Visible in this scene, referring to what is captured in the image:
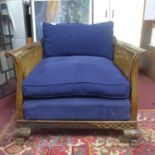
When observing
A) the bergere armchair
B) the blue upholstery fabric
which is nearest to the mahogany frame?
the bergere armchair

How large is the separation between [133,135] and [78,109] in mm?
364

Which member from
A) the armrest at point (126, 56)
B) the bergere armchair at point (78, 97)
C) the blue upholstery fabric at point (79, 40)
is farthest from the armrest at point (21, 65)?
the armrest at point (126, 56)

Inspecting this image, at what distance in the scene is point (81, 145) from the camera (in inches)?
49.0

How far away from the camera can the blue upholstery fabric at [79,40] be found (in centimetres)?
169

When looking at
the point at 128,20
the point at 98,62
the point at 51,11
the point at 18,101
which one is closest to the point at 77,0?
the point at 51,11

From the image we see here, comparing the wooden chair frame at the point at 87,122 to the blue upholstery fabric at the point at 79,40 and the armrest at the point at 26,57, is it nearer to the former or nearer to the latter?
the armrest at the point at 26,57

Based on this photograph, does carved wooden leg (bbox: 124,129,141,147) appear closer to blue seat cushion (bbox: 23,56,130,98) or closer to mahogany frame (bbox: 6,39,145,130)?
mahogany frame (bbox: 6,39,145,130)

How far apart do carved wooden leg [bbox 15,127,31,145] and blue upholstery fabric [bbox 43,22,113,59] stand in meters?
0.74

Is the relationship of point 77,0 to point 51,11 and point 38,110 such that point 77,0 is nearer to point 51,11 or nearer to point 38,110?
point 51,11

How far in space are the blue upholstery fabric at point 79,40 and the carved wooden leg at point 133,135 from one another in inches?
27.6

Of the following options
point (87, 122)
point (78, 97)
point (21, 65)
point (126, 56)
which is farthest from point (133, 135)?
point (21, 65)

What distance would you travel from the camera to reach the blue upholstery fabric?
169cm

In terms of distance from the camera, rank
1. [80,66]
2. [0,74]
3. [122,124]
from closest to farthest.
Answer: [122,124] → [80,66] → [0,74]

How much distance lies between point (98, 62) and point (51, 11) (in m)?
1.22
